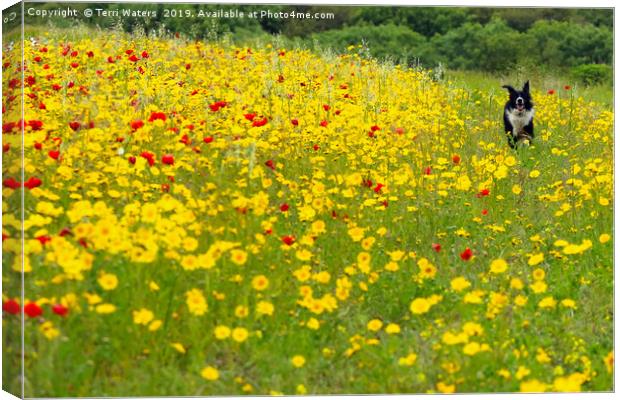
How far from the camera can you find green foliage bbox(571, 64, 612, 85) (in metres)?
4.32

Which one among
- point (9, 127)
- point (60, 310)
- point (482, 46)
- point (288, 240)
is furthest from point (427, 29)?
point (60, 310)

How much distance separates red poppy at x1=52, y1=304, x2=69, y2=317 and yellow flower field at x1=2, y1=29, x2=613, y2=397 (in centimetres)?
1

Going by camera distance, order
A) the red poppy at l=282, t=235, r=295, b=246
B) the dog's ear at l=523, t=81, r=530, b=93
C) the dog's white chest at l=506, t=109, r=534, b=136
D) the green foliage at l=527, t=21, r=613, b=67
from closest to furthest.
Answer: the red poppy at l=282, t=235, r=295, b=246 → the green foliage at l=527, t=21, r=613, b=67 → the dog's ear at l=523, t=81, r=530, b=93 → the dog's white chest at l=506, t=109, r=534, b=136

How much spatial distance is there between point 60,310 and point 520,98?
128 inches

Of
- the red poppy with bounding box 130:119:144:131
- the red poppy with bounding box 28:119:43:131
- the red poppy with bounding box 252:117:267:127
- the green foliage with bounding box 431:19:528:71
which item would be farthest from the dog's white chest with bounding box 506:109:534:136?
the red poppy with bounding box 28:119:43:131

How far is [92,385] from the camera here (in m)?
3.20

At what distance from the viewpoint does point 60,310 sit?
3.09 metres

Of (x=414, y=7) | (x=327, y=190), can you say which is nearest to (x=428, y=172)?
(x=327, y=190)

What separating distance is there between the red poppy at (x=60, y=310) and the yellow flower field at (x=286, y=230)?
0.03 feet

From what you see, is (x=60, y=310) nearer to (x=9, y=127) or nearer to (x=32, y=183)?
(x=32, y=183)

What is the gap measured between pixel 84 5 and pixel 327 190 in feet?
4.34

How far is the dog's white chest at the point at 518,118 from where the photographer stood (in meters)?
5.29

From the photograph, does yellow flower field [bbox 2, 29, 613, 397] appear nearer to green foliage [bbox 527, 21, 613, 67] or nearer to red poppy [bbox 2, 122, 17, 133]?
red poppy [bbox 2, 122, 17, 133]

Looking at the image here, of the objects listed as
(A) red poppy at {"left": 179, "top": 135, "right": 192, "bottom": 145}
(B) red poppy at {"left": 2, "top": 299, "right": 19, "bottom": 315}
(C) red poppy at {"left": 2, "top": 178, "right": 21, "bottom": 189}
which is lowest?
(B) red poppy at {"left": 2, "top": 299, "right": 19, "bottom": 315}
